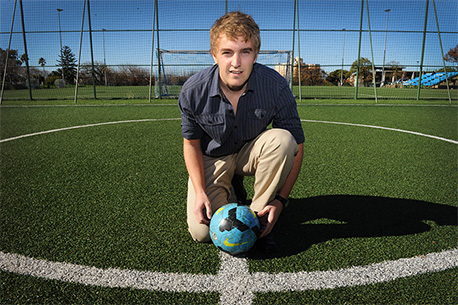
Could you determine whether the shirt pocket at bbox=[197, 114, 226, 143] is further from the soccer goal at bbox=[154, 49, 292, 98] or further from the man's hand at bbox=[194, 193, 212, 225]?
the soccer goal at bbox=[154, 49, 292, 98]

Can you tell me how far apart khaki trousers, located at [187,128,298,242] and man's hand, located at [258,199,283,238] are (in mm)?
57

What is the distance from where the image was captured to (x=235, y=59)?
2.04 meters

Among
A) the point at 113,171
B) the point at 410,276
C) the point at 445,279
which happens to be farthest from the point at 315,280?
the point at 113,171

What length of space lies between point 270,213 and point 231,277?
0.50 m

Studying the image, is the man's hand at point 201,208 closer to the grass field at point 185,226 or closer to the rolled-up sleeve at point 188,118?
the grass field at point 185,226

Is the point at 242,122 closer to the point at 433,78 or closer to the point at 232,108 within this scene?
the point at 232,108

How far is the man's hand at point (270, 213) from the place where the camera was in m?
2.11

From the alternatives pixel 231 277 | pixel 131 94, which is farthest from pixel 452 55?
pixel 231 277

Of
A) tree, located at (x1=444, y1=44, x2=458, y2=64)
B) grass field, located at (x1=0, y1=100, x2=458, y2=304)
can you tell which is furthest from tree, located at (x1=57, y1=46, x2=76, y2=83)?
tree, located at (x1=444, y1=44, x2=458, y2=64)

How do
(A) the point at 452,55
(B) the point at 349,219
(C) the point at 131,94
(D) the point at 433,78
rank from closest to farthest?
(B) the point at 349,219
(A) the point at 452,55
(C) the point at 131,94
(D) the point at 433,78

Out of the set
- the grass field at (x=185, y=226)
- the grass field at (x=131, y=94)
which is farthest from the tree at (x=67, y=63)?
the grass field at (x=185, y=226)

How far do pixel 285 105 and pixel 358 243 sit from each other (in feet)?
3.35

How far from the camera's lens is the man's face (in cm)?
204

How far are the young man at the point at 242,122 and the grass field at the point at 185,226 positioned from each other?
0.81 feet
